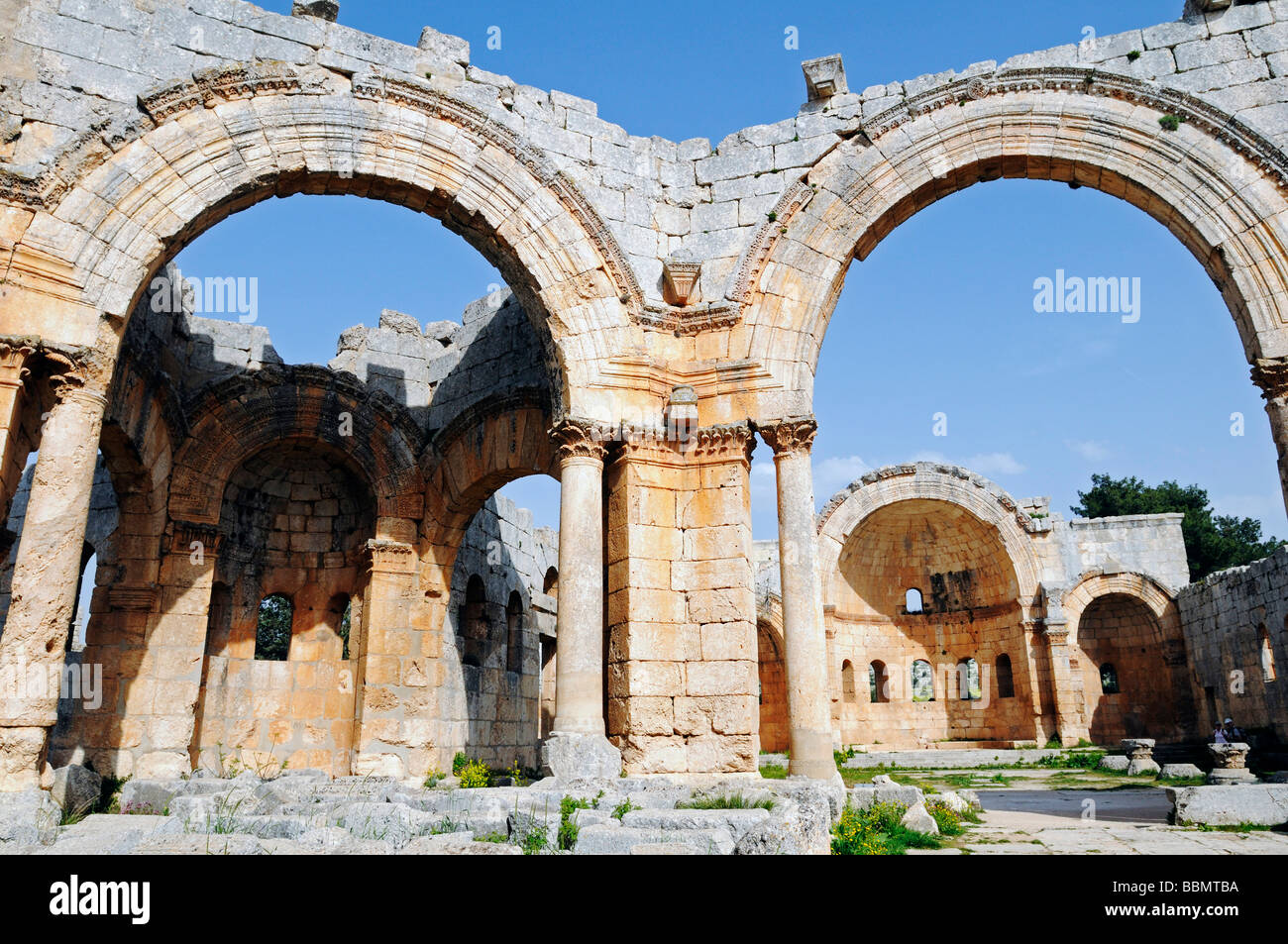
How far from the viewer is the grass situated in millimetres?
6508

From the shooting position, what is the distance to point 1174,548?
22.9 meters

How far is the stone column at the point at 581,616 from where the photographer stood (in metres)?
8.52

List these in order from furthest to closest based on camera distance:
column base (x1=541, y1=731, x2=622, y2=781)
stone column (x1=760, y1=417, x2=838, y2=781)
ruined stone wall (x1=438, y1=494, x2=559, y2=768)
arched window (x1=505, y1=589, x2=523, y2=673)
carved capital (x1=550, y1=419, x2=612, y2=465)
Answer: arched window (x1=505, y1=589, x2=523, y2=673), ruined stone wall (x1=438, y1=494, x2=559, y2=768), carved capital (x1=550, y1=419, x2=612, y2=465), stone column (x1=760, y1=417, x2=838, y2=781), column base (x1=541, y1=731, x2=622, y2=781)

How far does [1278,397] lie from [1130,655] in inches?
672

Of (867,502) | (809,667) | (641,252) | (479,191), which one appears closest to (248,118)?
(479,191)

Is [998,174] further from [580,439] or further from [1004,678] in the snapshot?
[1004,678]

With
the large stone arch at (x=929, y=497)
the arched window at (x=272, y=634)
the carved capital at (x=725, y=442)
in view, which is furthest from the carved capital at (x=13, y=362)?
the arched window at (x=272, y=634)

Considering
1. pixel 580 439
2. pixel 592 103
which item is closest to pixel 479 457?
pixel 580 439

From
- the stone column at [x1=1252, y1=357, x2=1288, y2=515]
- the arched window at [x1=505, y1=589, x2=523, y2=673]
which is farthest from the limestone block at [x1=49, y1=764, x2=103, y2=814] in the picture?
the stone column at [x1=1252, y1=357, x2=1288, y2=515]

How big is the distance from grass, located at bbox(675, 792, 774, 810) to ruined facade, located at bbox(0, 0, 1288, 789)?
184cm

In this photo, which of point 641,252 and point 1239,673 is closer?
point 641,252

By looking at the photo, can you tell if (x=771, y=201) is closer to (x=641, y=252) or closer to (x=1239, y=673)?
(x=641, y=252)

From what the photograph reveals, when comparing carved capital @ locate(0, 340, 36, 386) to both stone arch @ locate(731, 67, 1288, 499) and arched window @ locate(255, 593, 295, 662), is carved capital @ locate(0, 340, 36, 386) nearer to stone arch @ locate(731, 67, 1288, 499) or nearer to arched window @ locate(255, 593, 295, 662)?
stone arch @ locate(731, 67, 1288, 499)
